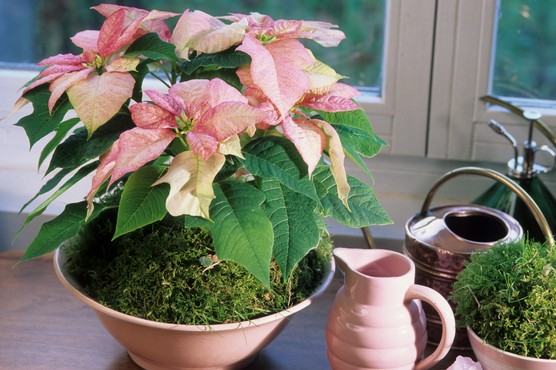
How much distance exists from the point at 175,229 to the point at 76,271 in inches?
5.1

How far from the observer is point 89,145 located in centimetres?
83

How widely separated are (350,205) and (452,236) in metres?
0.16

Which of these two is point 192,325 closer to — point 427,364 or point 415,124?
point 427,364

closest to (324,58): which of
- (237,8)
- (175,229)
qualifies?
(237,8)

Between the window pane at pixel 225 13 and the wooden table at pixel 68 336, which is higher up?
the window pane at pixel 225 13

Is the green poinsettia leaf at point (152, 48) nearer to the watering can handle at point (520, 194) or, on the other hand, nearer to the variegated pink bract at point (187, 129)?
the variegated pink bract at point (187, 129)

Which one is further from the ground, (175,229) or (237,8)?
(237,8)

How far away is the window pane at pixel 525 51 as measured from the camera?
1.19 meters

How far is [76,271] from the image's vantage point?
894 millimetres

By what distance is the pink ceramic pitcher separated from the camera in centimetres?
81

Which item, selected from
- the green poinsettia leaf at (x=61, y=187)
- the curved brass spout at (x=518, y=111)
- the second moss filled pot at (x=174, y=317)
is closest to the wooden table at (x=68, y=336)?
the second moss filled pot at (x=174, y=317)

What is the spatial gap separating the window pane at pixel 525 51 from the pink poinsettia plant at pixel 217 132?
433mm

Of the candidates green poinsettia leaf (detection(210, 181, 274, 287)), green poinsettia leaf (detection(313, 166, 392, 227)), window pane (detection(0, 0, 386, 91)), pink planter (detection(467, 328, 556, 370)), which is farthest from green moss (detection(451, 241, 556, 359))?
window pane (detection(0, 0, 386, 91))

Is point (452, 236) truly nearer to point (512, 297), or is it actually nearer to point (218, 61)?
point (512, 297)
